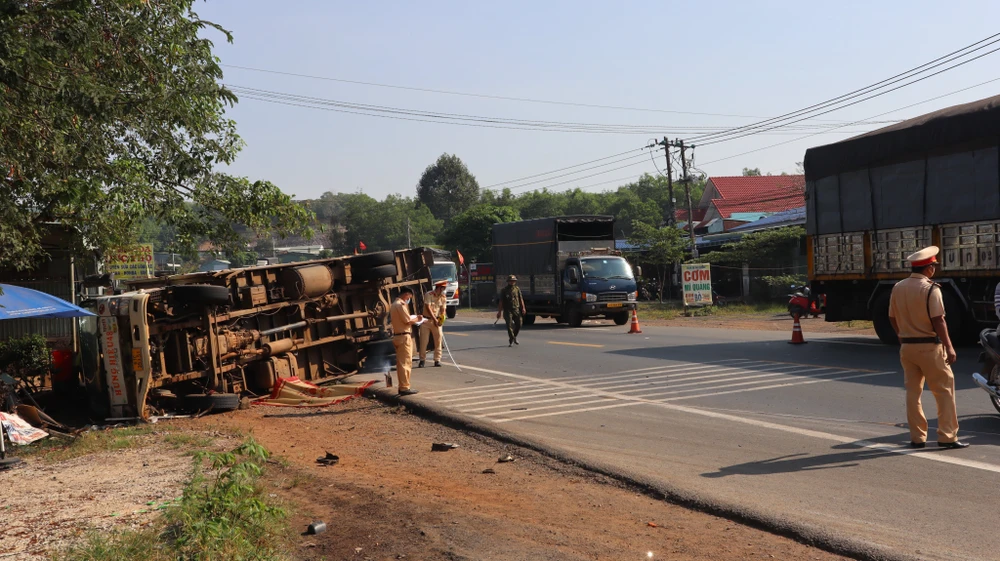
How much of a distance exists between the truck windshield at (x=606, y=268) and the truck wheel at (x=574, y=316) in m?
1.22

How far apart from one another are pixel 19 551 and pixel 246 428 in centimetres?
563

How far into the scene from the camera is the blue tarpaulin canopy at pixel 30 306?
10.3 metres

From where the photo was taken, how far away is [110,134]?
12.9 metres

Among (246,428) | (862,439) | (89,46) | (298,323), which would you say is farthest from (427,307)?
(862,439)

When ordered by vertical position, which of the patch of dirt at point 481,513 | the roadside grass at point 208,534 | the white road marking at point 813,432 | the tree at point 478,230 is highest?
the tree at point 478,230

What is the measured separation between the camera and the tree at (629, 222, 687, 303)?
41.5m

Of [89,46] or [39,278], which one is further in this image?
[39,278]

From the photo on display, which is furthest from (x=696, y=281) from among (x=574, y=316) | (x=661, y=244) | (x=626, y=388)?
(x=626, y=388)

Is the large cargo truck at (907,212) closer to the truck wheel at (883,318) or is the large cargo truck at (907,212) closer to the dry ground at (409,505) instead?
the truck wheel at (883,318)

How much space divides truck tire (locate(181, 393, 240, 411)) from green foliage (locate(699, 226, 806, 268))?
29268mm

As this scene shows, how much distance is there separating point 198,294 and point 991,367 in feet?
31.6

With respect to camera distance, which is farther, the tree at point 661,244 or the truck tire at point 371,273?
the tree at point 661,244

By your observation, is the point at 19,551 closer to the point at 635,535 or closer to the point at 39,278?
the point at 635,535

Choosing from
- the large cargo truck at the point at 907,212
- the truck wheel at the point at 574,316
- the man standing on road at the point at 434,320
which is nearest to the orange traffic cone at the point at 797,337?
the large cargo truck at the point at 907,212
